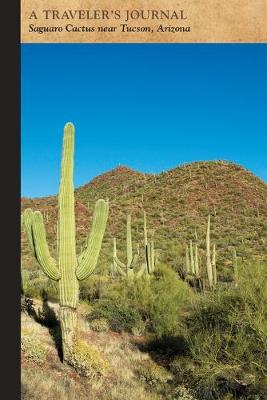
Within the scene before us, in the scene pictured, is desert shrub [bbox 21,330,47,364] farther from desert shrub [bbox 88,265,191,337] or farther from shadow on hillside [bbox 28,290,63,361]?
desert shrub [bbox 88,265,191,337]

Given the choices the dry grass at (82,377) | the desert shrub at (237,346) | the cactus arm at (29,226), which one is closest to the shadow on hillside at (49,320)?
the dry grass at (82,377)

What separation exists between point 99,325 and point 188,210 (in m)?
35.9

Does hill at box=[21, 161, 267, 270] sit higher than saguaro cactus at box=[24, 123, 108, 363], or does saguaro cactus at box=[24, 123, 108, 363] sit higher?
hill at box=[21, 161, 267, 270]

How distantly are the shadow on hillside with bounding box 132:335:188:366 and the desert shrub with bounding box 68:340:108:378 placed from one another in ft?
7.44

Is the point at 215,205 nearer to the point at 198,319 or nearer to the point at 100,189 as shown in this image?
the point at 100,189

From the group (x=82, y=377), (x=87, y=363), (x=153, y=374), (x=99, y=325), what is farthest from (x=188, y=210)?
(x=82, y=377)

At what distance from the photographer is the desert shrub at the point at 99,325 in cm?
1561

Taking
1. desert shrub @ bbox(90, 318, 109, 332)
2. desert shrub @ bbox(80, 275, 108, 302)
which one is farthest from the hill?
desert shrub @ bbox(90, 318, 109, 332)

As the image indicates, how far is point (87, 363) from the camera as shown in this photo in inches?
463

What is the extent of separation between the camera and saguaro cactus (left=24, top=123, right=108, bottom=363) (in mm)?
11797

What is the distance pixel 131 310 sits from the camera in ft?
54.8

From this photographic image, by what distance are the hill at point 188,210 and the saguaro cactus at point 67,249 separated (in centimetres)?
1603

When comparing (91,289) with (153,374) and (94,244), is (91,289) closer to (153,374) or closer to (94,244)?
(153,374)

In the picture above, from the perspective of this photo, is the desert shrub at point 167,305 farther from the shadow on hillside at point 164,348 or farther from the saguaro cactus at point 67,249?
the saguaro cactus at point 67,249
